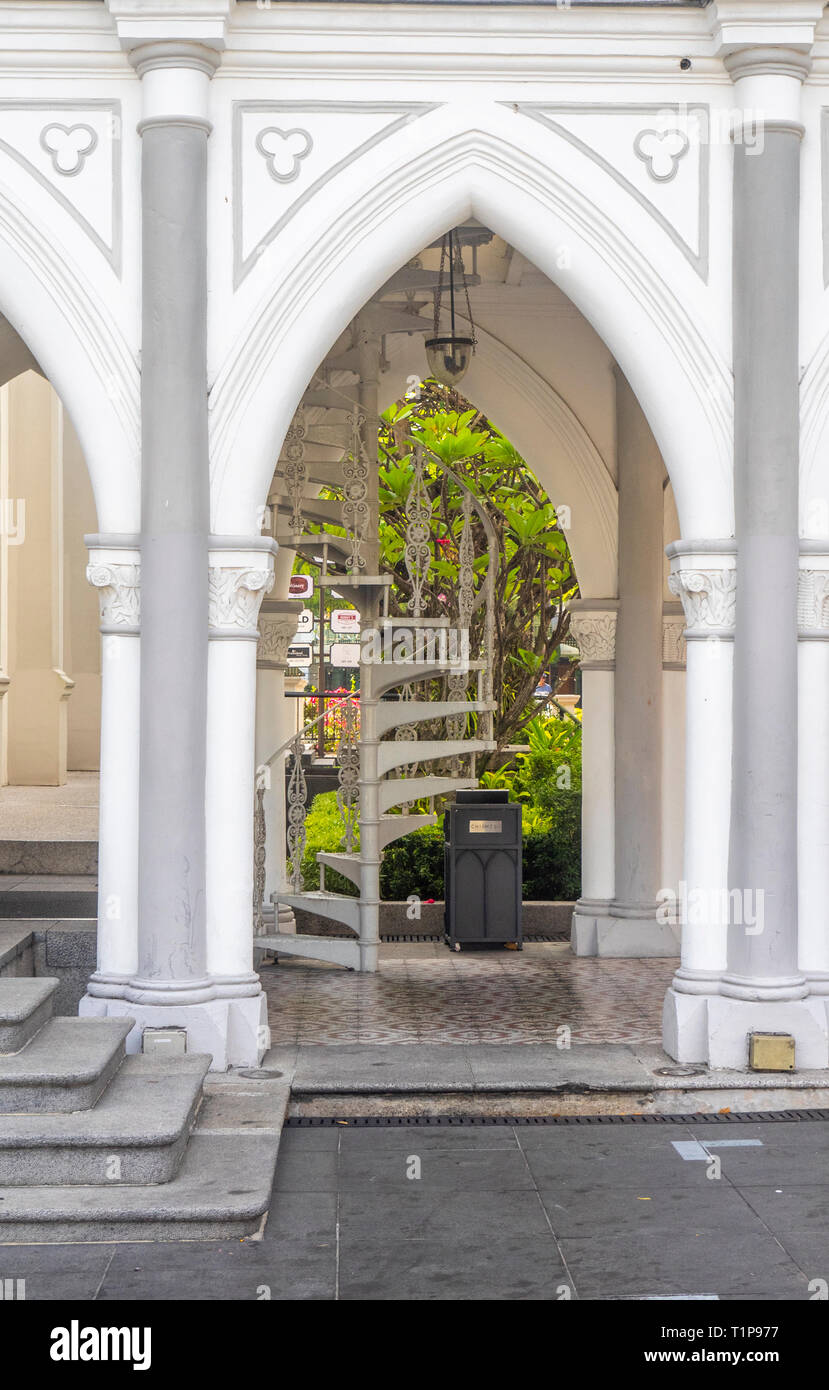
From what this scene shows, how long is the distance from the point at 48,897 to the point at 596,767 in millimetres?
3396

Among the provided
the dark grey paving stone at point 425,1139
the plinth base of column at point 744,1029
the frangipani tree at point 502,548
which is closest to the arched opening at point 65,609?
the dark grey paving stone at point 425,1139

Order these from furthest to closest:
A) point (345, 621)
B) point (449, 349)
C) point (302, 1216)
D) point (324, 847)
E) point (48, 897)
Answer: point (345, 621)
point (324, 847)
point (48, 897)
point (449, 349)
point (302, 1216)

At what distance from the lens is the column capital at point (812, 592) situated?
6.77m

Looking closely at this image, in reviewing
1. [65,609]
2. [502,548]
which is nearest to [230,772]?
[502,548]

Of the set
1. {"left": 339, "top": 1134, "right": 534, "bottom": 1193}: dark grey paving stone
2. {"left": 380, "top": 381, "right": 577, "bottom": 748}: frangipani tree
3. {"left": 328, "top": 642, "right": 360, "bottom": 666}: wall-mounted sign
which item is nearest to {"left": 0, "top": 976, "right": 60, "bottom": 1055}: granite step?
{"left": 339, "top": 1134, "right": 534, "bottom": 1193}: dark grey paving stone

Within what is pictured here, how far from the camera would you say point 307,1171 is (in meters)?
5.52

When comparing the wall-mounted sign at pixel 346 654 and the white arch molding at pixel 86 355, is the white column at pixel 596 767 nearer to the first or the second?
the wall-mounted sign at pixel 346 654

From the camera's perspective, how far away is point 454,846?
33.3ft

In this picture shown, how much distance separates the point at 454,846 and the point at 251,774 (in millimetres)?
3577

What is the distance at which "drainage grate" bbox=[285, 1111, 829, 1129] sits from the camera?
6113 millimetres

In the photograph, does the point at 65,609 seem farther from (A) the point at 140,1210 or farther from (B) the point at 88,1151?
(A) the point at 140,1210

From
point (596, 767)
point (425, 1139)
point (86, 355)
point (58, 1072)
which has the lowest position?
point (425, 1139)

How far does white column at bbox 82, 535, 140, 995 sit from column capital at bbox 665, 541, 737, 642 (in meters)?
2.31

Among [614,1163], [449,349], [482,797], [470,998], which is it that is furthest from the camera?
[482,797]
